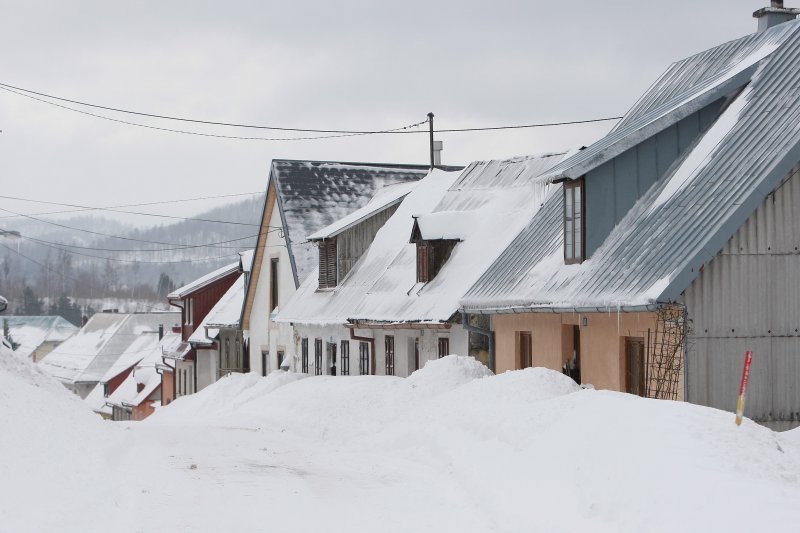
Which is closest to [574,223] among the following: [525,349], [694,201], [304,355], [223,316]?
[694,201]

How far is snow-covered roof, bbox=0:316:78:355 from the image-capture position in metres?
139

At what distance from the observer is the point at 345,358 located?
124 feet

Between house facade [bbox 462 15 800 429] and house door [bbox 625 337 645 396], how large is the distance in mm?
29

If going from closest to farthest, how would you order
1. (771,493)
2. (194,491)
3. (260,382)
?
(771,493), (194,491), (260,382)

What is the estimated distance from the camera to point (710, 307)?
18.7 meters

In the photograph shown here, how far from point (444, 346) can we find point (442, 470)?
13596mm

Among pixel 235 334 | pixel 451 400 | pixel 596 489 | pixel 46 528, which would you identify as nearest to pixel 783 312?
pixel 451 400

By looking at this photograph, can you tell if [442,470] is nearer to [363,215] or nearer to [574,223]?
[574,223]

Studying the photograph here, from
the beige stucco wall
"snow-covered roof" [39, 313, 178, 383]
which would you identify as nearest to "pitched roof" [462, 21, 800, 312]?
the beige stucco wall

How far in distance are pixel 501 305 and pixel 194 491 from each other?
9.95 metres

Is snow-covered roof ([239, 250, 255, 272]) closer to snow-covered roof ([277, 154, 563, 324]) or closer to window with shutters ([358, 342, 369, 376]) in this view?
snow-covered roof ([277, 154, 563, 324])

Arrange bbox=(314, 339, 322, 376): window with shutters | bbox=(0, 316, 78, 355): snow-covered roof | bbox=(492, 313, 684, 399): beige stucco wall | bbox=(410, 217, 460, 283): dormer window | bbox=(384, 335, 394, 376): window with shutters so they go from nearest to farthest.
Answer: bbox=(492, 313, 684, 399): beige stucco wall < bbox=(410, 217, 460, 283): dormer window < bbox=(384, 335, 394, 376): window with shutters < bbox=(314, 339, 322, 376): window with shutters < bbox=(0, 316, 78, 355): snow-covered roof

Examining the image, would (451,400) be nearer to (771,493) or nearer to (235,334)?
(771,493)

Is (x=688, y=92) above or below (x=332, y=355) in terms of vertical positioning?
above
